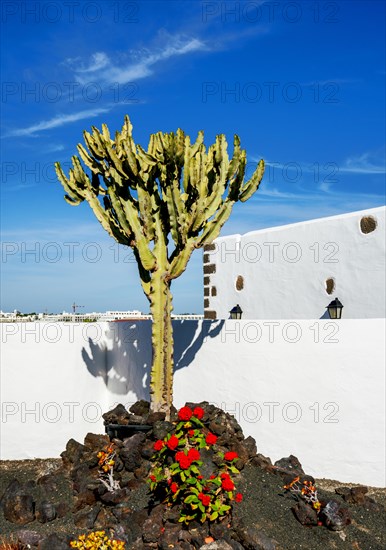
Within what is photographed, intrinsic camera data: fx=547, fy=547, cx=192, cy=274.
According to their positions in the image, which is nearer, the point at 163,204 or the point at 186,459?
the point at 186,459

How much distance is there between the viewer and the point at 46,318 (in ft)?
48.5

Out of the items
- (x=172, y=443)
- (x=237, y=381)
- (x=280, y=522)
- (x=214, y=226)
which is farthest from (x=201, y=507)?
(x=214, y=226)

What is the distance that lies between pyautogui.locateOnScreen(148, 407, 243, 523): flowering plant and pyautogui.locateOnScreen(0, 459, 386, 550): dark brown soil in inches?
12.8

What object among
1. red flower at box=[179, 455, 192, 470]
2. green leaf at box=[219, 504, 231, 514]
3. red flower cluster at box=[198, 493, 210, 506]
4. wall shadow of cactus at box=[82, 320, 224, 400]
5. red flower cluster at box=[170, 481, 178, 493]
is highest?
wall shadow of cactus at box=[82, 320, 224, 400]

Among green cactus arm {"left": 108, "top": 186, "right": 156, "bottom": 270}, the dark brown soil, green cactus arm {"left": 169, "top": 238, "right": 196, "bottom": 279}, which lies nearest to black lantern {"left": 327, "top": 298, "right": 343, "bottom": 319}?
green cactus arm {"left": 169, "top": 238, "right": 196, "bottom": 279}

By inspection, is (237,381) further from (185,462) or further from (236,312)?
(236,312)

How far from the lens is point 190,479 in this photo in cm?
628

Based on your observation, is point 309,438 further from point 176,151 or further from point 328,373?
point 176,151

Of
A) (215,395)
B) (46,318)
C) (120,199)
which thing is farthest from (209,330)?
(46,318)

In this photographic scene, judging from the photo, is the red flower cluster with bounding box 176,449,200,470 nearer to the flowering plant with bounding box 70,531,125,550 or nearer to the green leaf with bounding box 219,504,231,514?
the green leaf with bounding box 219,504,231,514

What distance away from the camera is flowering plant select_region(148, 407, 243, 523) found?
622 cm

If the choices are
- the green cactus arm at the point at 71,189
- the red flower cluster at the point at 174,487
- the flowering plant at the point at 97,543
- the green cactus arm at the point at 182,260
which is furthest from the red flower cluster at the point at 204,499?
the green cactus arm at the point at 71,189

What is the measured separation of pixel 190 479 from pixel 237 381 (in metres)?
3.35

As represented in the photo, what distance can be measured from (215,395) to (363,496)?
3.15 m
